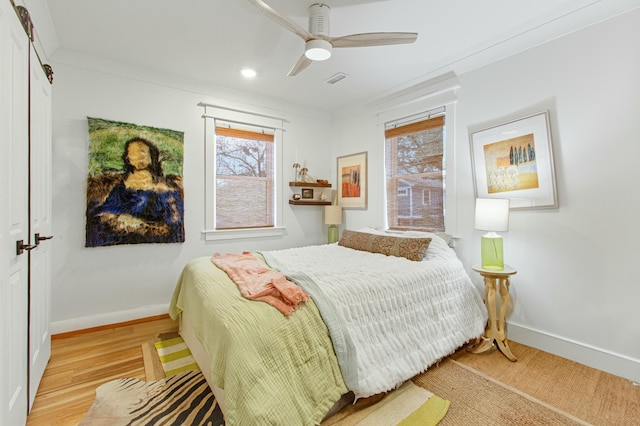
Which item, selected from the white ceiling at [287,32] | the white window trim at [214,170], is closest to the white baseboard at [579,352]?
the white ceiling at [287,32]

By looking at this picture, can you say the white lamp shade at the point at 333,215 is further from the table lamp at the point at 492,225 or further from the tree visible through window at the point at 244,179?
the table lamp at the point at 492,225

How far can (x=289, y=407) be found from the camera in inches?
53.9

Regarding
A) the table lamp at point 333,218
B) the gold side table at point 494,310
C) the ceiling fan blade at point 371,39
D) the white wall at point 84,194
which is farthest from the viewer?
the table lamp at point 333,218

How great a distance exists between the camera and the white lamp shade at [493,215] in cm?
236

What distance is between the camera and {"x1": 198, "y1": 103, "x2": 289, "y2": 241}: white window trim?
3.45 m

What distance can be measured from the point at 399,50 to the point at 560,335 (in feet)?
9.17

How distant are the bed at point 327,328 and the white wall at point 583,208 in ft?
1.85

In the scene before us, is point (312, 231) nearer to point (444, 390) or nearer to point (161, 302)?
point (161, 302)

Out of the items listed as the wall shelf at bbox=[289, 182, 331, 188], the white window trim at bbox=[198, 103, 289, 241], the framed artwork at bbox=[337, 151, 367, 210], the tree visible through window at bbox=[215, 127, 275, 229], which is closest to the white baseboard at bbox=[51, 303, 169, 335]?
the white window trim at bbox=[198, 103, 289, 241]

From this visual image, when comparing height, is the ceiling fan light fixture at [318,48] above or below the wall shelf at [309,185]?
above

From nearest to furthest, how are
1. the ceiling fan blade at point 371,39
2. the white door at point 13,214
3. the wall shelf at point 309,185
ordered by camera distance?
the white door at point 13,214, the ceiling fan blade at point 371,39, the wall shelf at point 309,185

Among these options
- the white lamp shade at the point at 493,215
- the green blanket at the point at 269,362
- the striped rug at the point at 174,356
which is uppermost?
the white lamp shade at the point at 493,215

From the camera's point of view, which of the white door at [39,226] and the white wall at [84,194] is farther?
the white wall at [84,194]

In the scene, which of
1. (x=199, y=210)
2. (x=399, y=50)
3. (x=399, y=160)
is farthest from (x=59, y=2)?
(x=399, y=160)
